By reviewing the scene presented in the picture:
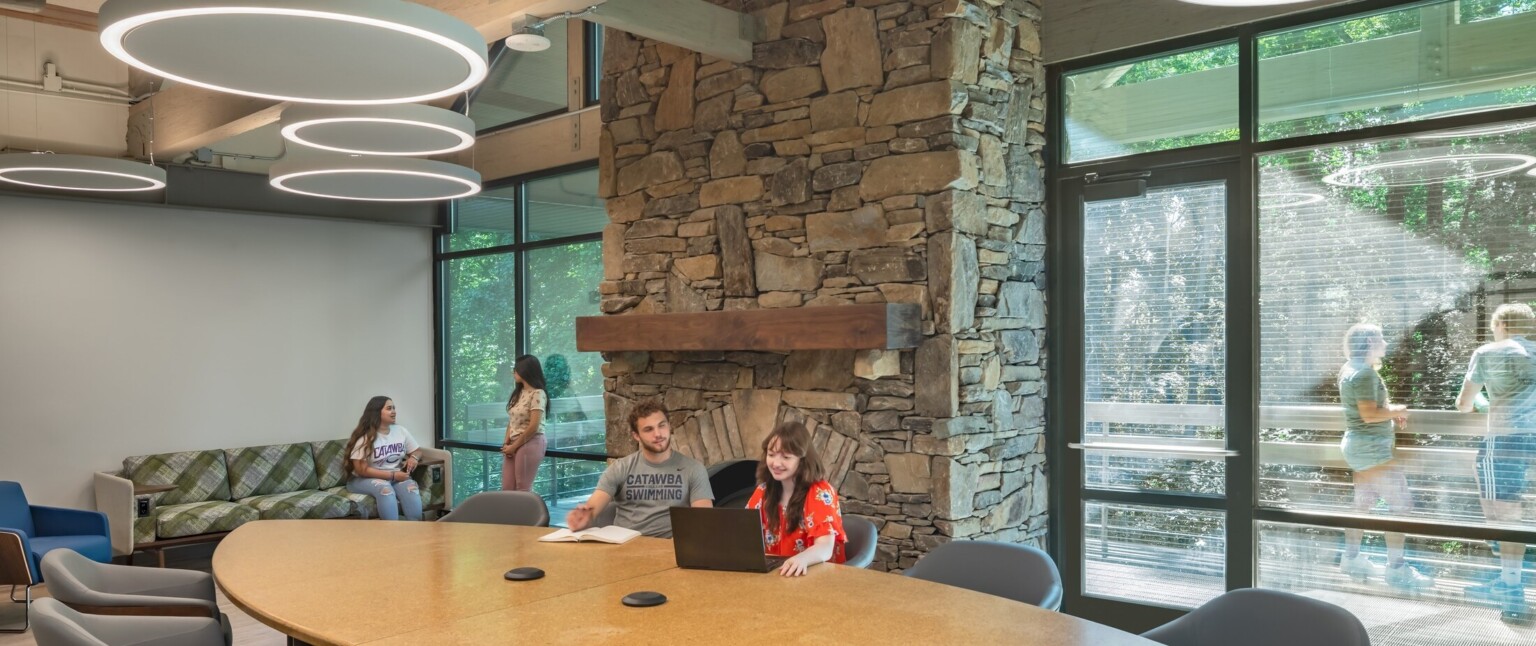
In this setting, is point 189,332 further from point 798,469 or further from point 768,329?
point 798,469

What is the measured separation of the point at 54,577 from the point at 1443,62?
530 centimetres

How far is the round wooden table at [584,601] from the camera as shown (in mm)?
2607

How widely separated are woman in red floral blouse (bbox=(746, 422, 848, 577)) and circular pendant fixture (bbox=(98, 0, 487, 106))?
1505 millimetres

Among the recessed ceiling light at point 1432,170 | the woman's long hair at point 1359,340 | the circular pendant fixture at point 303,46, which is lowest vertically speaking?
the woman's long hair at point 1359,340

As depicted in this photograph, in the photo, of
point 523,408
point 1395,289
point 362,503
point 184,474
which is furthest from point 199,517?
point 1395,289

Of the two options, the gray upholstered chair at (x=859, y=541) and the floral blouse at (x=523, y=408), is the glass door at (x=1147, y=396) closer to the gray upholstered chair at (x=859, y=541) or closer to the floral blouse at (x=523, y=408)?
the gray upholstered chair at (x=859, y=541)

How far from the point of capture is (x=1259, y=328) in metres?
4.79

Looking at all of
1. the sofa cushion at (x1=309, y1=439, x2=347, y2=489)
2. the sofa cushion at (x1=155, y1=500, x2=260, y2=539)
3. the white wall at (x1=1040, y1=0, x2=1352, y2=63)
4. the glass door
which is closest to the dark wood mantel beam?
the glass door

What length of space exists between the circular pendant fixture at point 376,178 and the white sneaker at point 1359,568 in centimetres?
437

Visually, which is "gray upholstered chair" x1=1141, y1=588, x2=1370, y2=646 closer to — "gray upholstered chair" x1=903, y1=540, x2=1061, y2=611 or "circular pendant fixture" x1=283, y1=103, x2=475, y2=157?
"gray upholstered chair" x1=903, y1=540, x2=1061, y2=611

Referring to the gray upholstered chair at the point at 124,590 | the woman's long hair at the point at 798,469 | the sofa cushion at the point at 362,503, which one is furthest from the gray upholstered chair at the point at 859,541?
the sofa cushion at the point at 362,503

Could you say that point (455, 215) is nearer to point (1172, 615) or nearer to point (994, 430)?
point (994, 430)

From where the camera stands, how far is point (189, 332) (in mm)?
7852

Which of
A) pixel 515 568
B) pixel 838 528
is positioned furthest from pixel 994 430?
pixel 515 568
